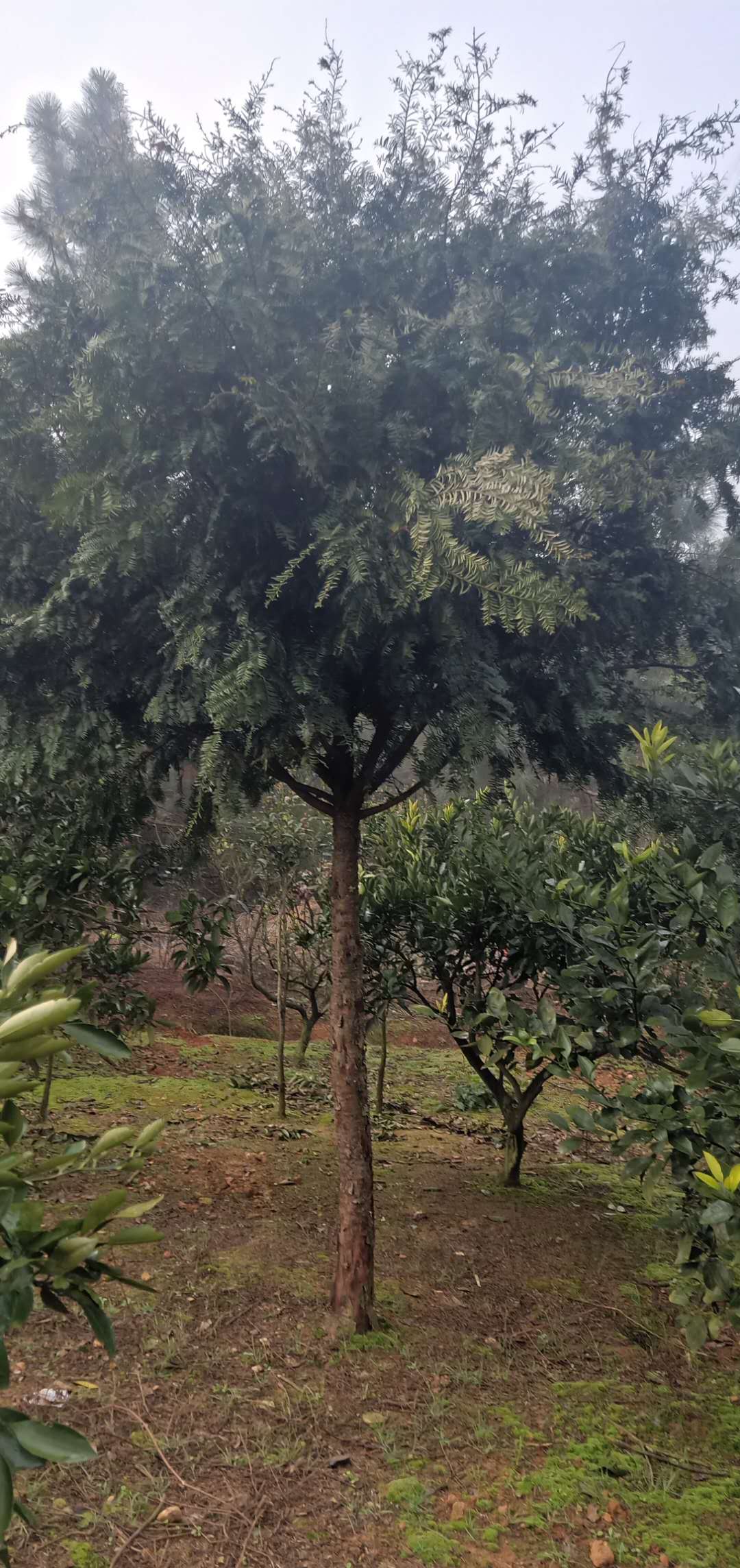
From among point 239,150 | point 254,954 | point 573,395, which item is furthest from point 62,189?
point 254,954

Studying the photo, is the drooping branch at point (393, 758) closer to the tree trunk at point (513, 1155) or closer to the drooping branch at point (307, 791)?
the drooping branch at point (307, 791)

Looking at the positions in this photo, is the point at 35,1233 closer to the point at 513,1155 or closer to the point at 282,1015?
the point at 513,1155

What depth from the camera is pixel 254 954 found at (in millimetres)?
14359

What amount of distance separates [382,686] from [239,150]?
89.1 inches

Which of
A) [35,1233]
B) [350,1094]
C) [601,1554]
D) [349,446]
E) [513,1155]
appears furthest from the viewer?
[513,1155]

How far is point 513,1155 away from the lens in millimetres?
6508

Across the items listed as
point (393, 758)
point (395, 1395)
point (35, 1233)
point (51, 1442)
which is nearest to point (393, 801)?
point (393, 758)

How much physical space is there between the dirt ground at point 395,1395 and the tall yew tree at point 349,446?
2.03 ft

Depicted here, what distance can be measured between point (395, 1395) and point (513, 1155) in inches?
115

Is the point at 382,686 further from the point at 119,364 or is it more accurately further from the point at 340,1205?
the point at 340,1205

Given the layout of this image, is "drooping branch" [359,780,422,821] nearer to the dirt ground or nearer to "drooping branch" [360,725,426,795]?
"drooping branch" [360,725,426,795]

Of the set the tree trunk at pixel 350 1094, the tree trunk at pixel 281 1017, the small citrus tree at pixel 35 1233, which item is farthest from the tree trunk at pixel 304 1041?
the small citrus tree at pixel 35 1233

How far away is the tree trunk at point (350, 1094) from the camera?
423cm

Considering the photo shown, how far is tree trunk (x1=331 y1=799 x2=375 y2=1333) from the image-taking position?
423 centimetres
